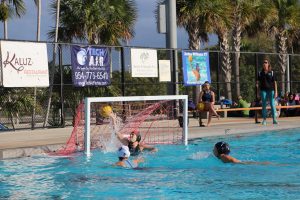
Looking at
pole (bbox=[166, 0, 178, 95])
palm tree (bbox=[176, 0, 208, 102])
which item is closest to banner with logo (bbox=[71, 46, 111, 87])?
pole (bbox=[166, 0, 178, 95])

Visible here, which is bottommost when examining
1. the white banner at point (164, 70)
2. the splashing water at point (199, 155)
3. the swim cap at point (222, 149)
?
the splashing water at point (199, 155)

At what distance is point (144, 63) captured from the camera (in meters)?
20.0

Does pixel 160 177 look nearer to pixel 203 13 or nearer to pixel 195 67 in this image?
pixel 195 67

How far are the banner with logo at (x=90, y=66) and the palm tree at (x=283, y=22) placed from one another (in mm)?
19618

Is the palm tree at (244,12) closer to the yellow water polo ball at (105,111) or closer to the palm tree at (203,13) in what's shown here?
the palm tree at (203,13)

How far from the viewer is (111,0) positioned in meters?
30.5

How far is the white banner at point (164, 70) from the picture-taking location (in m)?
20.7

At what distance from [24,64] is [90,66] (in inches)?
96.4

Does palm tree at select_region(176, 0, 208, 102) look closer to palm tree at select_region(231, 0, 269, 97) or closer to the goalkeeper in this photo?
palm tree at select_region(231, 0, 269, 97)

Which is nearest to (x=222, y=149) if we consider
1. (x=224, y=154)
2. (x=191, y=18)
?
(x=224, y=154)

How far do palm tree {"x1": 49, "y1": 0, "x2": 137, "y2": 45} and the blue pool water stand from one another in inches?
674

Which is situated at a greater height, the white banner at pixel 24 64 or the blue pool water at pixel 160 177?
the white banner at pixel 24 64

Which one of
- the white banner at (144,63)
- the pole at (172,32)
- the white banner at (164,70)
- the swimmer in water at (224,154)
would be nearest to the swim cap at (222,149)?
the swimmer in water at (224,154)

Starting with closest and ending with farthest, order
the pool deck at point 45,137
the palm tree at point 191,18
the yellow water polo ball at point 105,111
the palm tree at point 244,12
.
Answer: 1. the pool deck at point 45,137
2. the yellow water polo ball at point 105,111
3. the palm tree at point 191,18
4. the palm tree at point 244,12
